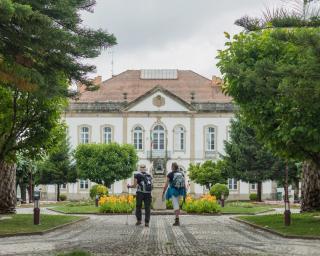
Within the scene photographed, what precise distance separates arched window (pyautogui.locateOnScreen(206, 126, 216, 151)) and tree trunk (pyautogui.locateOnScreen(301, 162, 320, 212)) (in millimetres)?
40564

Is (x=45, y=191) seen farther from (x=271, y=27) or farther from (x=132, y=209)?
(x=271, y=27)

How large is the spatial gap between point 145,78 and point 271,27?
60894 millimetres

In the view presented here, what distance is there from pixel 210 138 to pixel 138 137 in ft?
22.6

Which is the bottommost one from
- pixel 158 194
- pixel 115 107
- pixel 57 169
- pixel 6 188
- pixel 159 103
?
pixel 158 194

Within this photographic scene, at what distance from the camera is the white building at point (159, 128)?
62.8 metres

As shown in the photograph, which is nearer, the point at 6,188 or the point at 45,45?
the point at 45,45

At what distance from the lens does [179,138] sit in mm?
63500

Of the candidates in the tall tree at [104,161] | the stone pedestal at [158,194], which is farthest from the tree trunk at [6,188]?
the tall tree at [104,161]

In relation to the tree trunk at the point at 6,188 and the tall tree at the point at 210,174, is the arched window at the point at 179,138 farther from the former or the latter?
the tree trunk at the point at 6,188

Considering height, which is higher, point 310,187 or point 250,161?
point 250,161

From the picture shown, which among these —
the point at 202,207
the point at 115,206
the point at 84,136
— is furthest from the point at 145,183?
the point at 84,136

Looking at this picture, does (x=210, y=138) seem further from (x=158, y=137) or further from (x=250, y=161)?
(x=250, y=161)

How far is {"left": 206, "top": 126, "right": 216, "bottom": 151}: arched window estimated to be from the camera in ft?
209

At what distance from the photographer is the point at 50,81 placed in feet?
33.1
